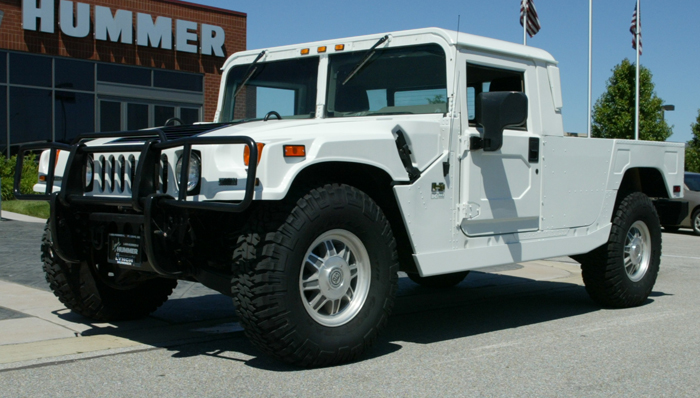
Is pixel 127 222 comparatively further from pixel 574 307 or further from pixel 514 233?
pixel 574 307

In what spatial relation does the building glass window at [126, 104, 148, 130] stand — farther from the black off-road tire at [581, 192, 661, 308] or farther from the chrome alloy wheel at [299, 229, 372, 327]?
the chrome alloy wheel at [299, 229, 372, 327]

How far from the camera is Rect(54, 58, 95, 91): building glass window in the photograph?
2106cm

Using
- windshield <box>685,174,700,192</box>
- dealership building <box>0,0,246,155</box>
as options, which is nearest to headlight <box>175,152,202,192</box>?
windshield <box>685,174,700,192</box>

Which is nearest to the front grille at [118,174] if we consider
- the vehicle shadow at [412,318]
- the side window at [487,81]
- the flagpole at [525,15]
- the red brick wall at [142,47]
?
the vehicle shadow at [412,318]

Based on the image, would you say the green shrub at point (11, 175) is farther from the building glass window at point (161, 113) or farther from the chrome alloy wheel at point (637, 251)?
the chrome alloy wheel at point (637, 251)

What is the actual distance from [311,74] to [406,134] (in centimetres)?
135

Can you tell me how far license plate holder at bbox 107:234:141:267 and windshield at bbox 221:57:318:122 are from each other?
72.9 inches

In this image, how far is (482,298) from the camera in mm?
8023

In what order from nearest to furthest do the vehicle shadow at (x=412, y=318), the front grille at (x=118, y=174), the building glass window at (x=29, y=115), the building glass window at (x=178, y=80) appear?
the front grille at (x=118, y=174) → the vehicle shadow at (x=412, y=318) → the building glass window at (x=29, y=115) → the building glass window at (x=178, y=80)

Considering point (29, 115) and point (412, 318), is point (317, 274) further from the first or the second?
point (29, 115)

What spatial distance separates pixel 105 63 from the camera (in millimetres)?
21688

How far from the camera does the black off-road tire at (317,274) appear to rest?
4496 mm

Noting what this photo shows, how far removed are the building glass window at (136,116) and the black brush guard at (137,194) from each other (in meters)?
17.4

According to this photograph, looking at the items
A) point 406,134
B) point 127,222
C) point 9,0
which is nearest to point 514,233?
point 406,134
